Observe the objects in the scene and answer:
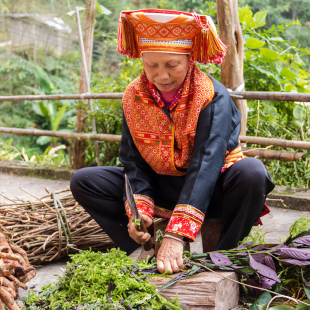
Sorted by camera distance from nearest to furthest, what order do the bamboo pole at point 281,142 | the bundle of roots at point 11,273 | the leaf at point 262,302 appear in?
the bundle of roots at point 11,273 → the leaf at point 262,302 → the bamboo pole at point 281,142

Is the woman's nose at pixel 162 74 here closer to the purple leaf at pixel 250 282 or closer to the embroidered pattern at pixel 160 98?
the embroidered pattern at pixel 160 98

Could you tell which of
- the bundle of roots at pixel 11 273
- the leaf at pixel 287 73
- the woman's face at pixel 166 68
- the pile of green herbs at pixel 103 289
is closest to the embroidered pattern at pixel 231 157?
the woman's face at pixel 166 68

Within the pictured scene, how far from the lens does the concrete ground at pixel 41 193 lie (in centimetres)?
183

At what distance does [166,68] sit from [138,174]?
0.57 metres

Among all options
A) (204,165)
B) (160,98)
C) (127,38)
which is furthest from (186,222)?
(127,38)

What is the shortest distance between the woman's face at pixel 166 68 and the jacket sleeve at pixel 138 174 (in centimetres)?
38

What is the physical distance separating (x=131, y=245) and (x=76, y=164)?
2.50 metres

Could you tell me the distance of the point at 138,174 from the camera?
1809mm

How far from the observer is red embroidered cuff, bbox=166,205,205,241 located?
1.42m

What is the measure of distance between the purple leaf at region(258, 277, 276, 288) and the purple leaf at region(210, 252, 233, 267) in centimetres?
13

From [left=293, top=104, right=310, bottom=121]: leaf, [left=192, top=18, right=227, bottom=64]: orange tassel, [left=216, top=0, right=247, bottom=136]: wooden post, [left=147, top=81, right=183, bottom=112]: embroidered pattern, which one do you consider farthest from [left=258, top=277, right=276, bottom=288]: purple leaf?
[left=293, top=104, right=310, bottom=121]: leaf

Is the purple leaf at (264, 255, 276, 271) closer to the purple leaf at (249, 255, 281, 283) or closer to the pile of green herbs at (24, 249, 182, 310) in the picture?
the purple leaf at (249, 255, 281, 283)

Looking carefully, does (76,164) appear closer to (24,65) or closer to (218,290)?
(218,290)

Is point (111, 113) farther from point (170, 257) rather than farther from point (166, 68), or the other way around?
point (170, 257)
